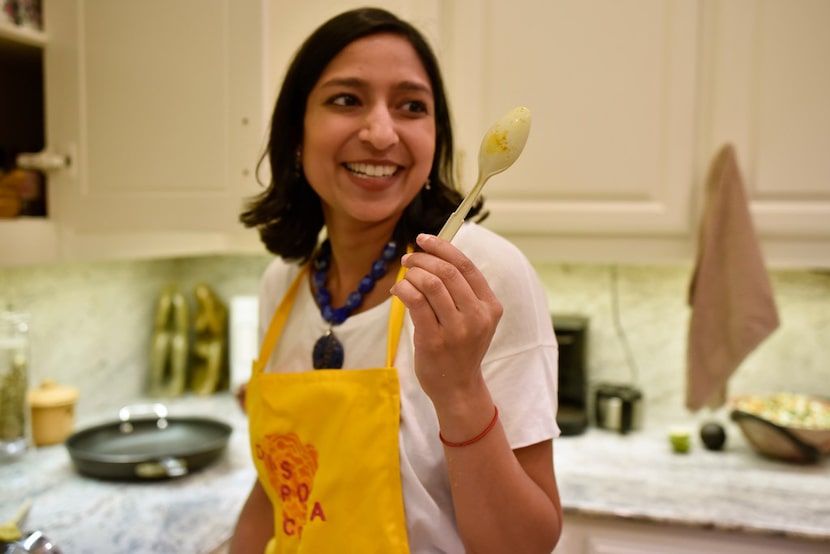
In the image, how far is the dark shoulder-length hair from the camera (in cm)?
96

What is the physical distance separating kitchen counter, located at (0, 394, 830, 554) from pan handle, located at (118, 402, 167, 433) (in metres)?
0.14

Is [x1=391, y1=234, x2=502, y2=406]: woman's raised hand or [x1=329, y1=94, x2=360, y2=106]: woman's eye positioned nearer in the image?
[x1=391, y1=234, x2=502, y2=406]: woman's raised hand

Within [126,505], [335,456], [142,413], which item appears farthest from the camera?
[142,413]

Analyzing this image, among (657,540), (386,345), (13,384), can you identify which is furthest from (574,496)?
(13,384)

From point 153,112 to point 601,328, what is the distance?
126 cm

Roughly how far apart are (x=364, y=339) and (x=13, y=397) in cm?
96

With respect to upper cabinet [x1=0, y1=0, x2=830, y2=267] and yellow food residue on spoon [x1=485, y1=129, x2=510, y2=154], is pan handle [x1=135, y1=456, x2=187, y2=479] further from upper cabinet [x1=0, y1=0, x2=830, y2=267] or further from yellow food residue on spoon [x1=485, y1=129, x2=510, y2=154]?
yellow food residue on spoon [x1=485, y1=129, x2=510, y2=154]

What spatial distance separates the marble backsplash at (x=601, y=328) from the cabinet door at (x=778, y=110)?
0.34m

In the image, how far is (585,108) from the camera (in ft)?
5.53

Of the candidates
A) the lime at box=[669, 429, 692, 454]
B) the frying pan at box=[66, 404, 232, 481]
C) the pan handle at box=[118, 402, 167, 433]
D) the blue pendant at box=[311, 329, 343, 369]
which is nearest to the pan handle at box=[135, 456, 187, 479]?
the frying pan at box=[66, 404, 232, 481]

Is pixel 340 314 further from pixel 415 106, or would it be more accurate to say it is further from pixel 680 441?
pixel 680 441

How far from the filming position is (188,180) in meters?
1.43

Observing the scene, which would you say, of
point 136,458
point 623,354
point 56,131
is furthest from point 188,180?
point 623,354

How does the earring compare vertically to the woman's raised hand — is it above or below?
above
